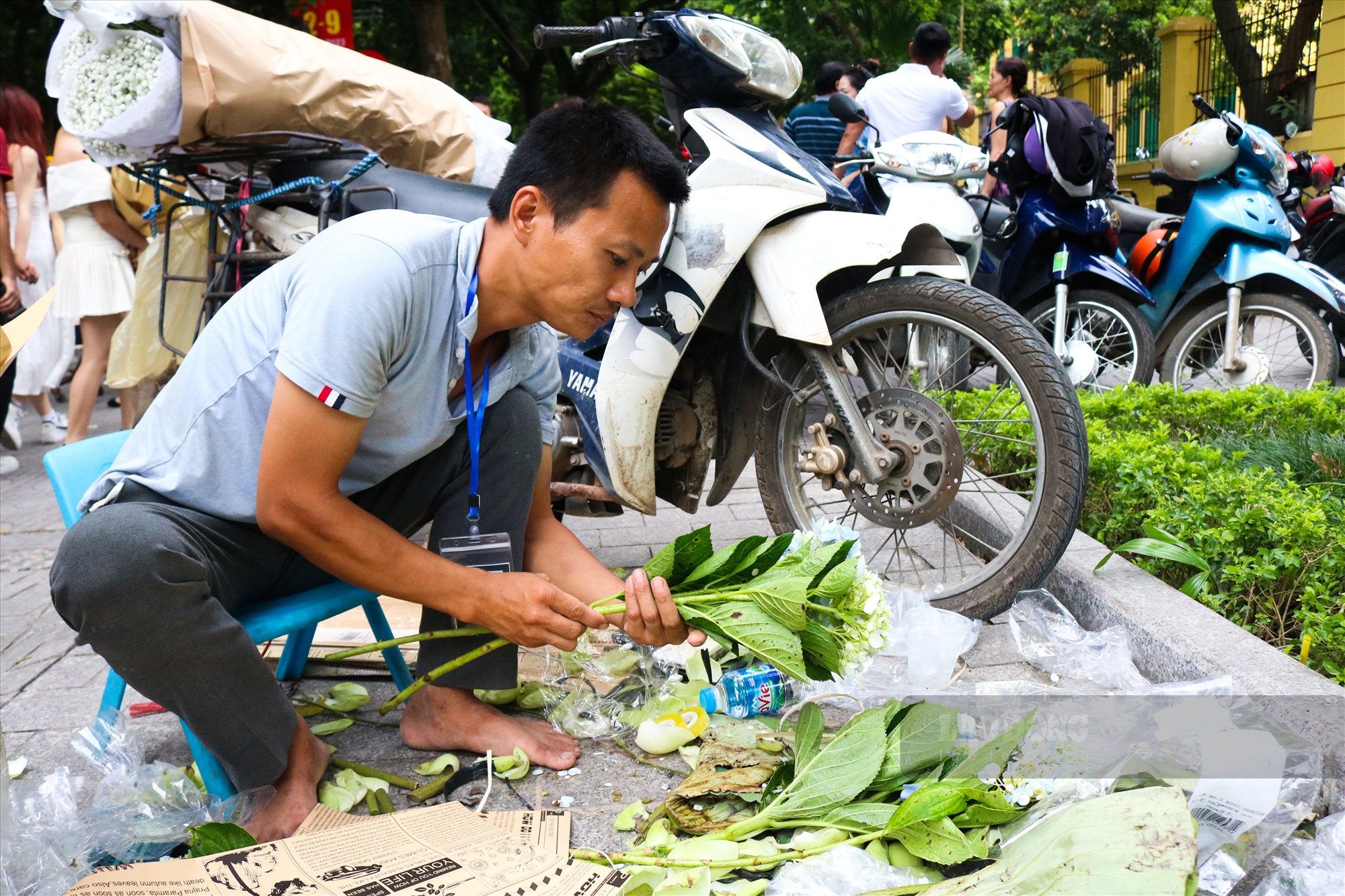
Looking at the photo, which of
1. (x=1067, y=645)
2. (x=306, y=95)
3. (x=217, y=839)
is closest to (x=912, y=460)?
(x=1067, y=645)

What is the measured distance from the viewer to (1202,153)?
530 centimetres

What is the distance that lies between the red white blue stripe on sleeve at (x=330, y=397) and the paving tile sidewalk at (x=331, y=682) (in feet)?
2.82

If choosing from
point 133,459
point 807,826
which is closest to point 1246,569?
point 807,826

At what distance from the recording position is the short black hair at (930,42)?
6.32 m

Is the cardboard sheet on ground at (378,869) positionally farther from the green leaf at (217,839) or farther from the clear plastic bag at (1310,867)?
the clear plastic bag at (1310,867)

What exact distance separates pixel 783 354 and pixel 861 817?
1461 millimetres

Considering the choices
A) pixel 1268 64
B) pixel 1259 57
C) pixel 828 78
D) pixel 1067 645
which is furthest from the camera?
pixel 1268 64

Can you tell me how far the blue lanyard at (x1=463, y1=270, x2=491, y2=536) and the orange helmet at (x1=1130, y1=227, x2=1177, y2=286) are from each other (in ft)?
14.4

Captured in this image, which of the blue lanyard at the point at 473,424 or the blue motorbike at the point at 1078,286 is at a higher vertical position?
the blue lanyard at the point at 473,424

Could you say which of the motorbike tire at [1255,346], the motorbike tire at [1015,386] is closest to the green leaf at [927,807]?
the motorbike tire at [1015,386]

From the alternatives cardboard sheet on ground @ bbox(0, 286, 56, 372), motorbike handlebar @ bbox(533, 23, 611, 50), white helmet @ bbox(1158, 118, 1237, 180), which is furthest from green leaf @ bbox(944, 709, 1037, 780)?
white helmet @ bbox(1158, 118, 1237, 180)

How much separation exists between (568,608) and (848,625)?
51cm

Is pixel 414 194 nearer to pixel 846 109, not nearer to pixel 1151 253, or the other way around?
pixel 846 109

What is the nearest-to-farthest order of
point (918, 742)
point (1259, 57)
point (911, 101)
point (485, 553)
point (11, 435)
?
point (918, 742), point (485, 553), point (911, 101), point (11, 435), point (1259, 57)
